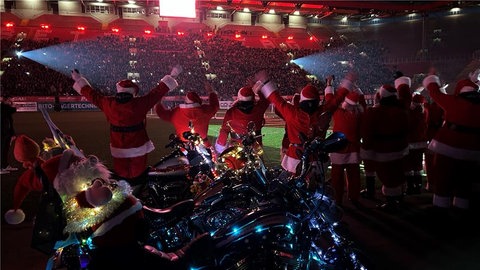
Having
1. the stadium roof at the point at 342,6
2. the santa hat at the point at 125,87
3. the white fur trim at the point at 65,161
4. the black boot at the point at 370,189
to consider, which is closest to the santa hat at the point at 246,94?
the santa hat at the point at 125,87

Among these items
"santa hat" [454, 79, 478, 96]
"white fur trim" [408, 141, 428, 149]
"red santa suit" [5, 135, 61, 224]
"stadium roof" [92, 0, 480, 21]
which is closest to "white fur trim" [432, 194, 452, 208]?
"santa hat" [454, 79, 478, 96]

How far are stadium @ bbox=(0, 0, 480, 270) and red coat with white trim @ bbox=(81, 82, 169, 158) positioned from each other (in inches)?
364

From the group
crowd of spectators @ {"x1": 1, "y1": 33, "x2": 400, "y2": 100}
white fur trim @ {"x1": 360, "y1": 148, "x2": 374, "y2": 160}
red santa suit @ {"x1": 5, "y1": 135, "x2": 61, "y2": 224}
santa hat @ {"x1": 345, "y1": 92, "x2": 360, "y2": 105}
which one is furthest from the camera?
crowd of spectators @ {"x1": 1, "y1": 33, "x2": 400, "y2": 100}

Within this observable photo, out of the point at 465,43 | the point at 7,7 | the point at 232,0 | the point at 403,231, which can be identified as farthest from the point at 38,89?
the point at 465,43

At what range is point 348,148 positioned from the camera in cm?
661

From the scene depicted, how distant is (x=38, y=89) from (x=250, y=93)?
23.6 m

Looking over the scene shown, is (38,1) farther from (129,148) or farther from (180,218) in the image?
(180,218)

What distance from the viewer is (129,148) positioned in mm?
6133

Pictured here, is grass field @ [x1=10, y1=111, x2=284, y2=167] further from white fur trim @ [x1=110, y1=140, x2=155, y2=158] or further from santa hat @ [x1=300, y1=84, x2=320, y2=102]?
santa hat @ [x1=300, y1=84, x2=320, y2=102]

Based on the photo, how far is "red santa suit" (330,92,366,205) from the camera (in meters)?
6.62

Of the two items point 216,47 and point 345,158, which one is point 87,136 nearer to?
point 345,158

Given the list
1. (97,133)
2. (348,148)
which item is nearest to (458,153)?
(348,148)

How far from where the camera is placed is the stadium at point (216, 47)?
25438 mm

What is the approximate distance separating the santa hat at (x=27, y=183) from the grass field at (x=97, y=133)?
422 centimetres
